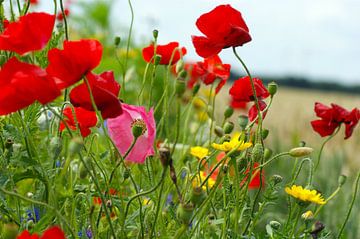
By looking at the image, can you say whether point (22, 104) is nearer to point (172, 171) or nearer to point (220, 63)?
point (172, 171)

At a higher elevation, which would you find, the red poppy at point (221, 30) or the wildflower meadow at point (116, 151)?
the red poppy at point (221, 30)

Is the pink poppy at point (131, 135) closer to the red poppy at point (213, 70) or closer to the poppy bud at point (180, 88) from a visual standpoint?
the poppy bud at point (180, 88)

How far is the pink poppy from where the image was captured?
108 centimetres

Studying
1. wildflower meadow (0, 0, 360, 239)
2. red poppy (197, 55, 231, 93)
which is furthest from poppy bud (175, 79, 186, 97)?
red poppy (197, 55, 231, 93)

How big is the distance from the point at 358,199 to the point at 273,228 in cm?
181

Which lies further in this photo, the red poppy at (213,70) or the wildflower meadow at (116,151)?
the red poppy at (213,70)

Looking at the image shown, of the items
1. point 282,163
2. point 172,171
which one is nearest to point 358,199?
point 282,163

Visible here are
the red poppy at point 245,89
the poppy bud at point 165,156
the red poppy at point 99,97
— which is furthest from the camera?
the red poppy at point 245,89

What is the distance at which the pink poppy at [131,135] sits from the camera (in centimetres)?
108

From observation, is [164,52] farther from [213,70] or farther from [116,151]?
[116,151]

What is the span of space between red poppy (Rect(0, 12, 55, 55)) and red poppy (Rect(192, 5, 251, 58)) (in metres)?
0.26

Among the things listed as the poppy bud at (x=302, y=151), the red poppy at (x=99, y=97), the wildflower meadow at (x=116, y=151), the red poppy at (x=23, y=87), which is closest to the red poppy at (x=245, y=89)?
the wildflower meadow at (x=116, y=151)

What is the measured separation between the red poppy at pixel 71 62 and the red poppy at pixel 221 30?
0.24 meters

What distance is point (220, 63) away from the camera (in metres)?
1.46
